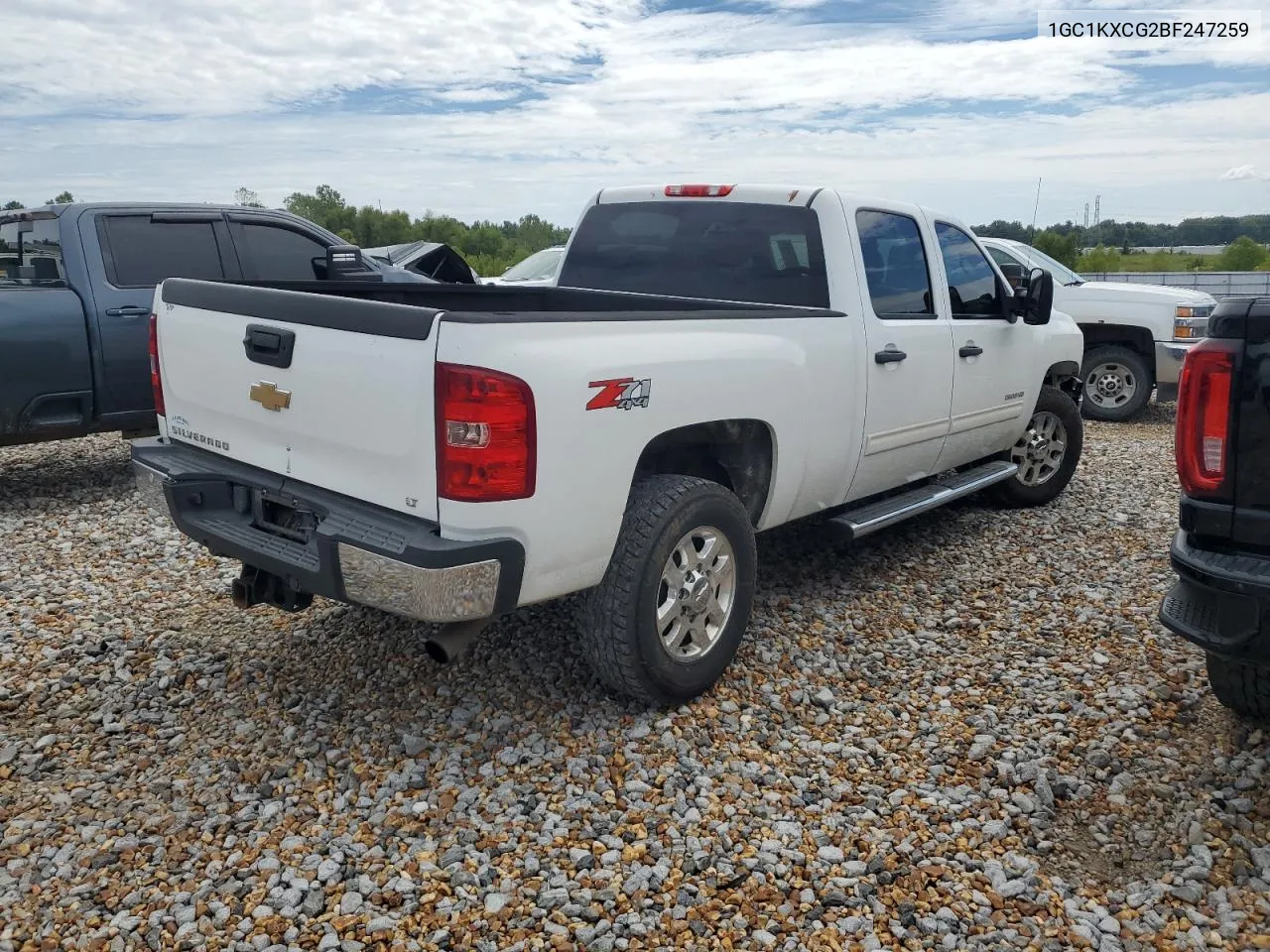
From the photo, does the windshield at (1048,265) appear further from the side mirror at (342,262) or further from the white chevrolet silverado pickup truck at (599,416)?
the side mirror at (342,262)

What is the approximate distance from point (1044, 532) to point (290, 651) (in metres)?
4.30

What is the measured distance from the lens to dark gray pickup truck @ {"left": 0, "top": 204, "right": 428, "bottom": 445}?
21.3ft

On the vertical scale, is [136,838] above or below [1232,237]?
below

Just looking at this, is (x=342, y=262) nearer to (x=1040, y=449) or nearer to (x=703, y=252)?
(x=703, y=252)

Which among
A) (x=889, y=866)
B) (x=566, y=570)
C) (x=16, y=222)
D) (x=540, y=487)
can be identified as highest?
(x=16, y=222)

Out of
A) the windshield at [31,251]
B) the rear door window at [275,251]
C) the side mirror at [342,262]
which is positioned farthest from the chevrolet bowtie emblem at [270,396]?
the side mirror at [342,262]

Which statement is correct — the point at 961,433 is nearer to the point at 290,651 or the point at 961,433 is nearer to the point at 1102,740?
the point at 1102,740

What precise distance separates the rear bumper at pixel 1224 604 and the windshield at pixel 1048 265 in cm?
856

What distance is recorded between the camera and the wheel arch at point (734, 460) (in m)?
4.00

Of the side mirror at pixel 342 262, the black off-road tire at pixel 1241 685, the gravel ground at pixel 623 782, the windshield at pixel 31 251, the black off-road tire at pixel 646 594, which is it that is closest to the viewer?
the gravel ground at pixel 623 782

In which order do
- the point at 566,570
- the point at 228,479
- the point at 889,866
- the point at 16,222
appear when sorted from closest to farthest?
the point at 889,866 < the point at 566,570 < the point at 228,479 < the point at 16,222

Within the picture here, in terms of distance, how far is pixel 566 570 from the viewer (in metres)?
3.35

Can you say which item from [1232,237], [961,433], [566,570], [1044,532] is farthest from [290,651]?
[1232,237]

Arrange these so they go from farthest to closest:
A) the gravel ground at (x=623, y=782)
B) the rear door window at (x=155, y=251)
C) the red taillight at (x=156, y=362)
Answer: the rear door window at (x=155, y=251) → the red taillight at (x=156, y=362) → the gravel ground at (x=623, y=782)
